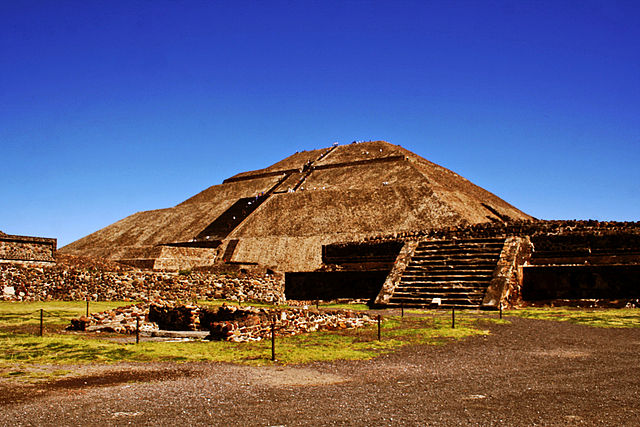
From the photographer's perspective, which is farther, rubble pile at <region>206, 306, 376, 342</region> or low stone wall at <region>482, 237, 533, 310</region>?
low stone wall at <region>482, 237, 533, 310</region>

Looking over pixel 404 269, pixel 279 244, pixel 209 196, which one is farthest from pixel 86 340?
pixel 209 196

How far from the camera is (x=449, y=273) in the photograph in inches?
719

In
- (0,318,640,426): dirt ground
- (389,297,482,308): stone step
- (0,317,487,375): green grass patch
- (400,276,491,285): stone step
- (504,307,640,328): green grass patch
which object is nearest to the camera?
(0,318,640,426): dirt ground

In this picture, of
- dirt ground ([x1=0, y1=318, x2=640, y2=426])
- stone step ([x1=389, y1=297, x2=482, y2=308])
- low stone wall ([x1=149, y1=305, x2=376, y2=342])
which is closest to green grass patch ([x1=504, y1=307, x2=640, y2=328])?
stone step ([x1=389, y1=297, x2=482, y2=308])

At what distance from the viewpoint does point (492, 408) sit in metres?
5.41

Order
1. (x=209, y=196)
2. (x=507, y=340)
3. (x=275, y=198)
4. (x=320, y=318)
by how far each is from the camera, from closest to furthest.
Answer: (x=507, y=340), (x=320, y=318), (x=275, y=198), (x=209, y=196)

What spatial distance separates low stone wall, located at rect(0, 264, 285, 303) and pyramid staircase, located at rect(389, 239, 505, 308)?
220 inches

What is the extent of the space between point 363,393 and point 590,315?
10.0m

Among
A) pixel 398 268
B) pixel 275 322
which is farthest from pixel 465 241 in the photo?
pixel 275 322

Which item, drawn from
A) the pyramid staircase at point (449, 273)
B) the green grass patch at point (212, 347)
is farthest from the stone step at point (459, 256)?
the green grass patch at point (212, 347)

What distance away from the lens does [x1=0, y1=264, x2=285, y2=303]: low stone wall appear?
749 inches

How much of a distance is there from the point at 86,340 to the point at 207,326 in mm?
2585

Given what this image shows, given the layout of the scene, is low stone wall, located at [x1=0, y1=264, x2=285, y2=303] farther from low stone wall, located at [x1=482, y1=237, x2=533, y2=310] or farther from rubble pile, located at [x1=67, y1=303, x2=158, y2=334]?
low stone wall, located at [x1=482, y1=237, x2=533, y2=310]

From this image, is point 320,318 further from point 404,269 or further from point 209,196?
point 209,196
